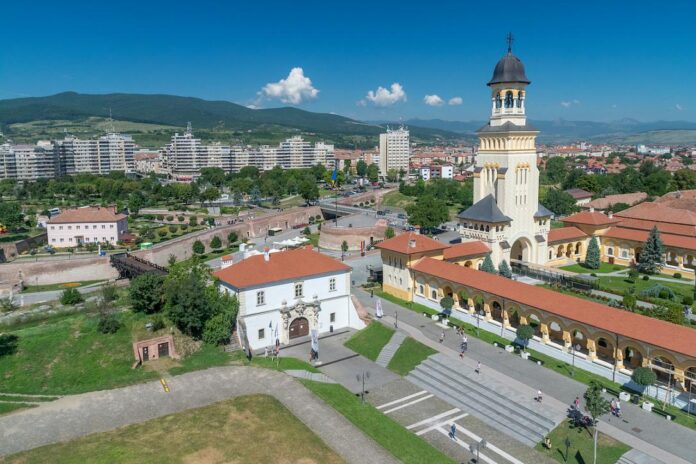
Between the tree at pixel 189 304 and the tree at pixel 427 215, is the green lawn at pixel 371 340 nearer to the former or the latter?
the tree at pixel 189 304

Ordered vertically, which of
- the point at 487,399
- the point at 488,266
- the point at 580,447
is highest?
the point at 488,266

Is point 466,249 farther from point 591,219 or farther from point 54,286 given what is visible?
point 54,286

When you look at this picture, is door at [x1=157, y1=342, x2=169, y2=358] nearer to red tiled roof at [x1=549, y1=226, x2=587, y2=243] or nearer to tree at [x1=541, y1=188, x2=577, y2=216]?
red tiled roof at [x1=549, y1=226, x2=587, y2=243]

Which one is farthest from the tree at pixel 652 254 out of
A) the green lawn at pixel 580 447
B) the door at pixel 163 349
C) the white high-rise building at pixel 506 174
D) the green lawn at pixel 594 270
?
the door at pixel 163 349

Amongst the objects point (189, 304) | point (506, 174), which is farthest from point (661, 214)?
point (189, 304)

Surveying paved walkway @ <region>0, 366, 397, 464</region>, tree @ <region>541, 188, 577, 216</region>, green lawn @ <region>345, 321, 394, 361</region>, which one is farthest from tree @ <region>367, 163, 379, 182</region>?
paved walkway @ <region>0, 366, 397, 464</region>

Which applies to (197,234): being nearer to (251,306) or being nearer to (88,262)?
(88,262)
